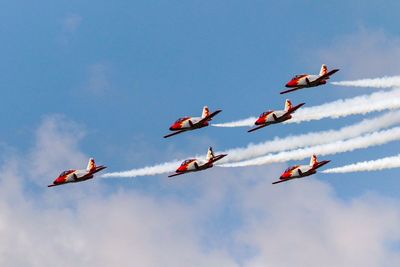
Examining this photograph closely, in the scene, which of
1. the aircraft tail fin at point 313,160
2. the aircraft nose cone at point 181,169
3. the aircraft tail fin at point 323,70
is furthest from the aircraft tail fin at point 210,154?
the aircraft tail fin at point 323,70

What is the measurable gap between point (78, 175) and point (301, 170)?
46022 mm

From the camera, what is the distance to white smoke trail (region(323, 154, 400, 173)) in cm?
12300

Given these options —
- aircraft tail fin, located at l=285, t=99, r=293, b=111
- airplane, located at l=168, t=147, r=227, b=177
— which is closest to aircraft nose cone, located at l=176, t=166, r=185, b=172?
airplane, located at l=168, t=147, r=227, b=177

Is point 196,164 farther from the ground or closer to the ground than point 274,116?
closer to the ground

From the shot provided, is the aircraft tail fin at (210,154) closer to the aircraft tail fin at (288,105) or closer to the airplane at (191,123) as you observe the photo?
the airplane at (191,123)

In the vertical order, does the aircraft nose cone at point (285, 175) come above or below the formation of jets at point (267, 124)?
below

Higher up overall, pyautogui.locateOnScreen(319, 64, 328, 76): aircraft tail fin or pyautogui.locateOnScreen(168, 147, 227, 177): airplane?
pyautogui.locateOnScreen(319, 64, 328, 76): aircraft tail fin

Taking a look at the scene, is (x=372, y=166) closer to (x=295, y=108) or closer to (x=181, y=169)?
(x=295, y=108)

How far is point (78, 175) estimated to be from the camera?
470ft

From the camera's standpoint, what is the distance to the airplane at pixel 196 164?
446 feet

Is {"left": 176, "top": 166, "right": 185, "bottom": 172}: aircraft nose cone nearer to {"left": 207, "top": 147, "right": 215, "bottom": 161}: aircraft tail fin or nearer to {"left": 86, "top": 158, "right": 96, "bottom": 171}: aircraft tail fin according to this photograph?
{"left": 207, "top": 147, "right": 215, "bottom": 161}: aircraft tail fin

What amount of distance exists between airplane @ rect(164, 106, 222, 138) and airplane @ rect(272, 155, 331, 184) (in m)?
19.1

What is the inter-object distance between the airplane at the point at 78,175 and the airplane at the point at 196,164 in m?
16.3

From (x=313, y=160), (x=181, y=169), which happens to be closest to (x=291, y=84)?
(x=313, y=160)
